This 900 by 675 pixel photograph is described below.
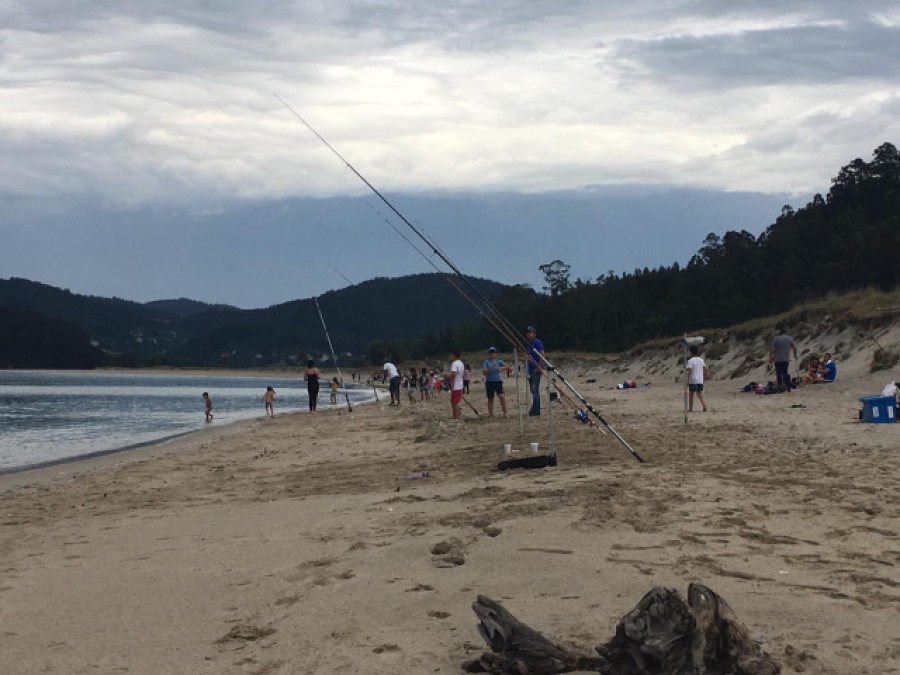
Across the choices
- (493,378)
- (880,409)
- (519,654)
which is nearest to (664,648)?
(519,654)

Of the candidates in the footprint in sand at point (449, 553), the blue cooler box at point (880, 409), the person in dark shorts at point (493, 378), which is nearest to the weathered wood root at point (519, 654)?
the footprint in sand at point (449, 553)

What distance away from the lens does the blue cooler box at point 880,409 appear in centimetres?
1151

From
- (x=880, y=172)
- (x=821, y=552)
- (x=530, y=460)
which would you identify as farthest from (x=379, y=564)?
(x=880, y=172)

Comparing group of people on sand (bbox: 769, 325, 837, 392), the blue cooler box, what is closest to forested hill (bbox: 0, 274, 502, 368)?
group of people on sand (bbox: 769, 325, 837, 392)

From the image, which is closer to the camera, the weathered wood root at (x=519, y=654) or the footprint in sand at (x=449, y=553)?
the weathered wood root at (x=519, y=654)

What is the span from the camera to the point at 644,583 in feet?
16.0

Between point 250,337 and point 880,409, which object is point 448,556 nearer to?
point 880,409

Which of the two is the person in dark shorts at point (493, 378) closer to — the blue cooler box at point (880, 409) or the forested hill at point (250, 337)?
the blue cooler box at point (880, 409)

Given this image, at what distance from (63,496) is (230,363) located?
173580 millimetres

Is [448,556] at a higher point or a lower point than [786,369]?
lower

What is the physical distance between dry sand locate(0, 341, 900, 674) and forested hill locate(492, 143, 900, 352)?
32.7 meters

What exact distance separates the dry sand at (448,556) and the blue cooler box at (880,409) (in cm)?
51

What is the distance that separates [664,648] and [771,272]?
5425cm

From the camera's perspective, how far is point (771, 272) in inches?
2144
